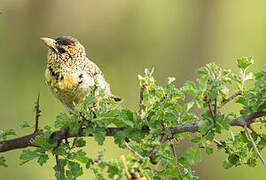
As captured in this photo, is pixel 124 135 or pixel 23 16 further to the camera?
pixel 23 16

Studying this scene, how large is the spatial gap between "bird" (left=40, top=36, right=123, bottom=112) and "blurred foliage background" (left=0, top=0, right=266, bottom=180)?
4709mm

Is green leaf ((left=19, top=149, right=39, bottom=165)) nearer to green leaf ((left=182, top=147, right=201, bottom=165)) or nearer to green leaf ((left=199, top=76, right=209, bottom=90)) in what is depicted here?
green leaf ((left=182, top=147, right=201, bottom=165))

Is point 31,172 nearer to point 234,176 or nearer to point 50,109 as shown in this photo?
point 50,109

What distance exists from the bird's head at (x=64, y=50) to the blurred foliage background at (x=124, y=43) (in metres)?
4.69

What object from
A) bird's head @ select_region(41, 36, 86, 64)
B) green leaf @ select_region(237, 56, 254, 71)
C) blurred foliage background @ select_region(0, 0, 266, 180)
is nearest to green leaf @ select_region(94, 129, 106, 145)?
green leaf @ select_region(237, 56, 254, 71)

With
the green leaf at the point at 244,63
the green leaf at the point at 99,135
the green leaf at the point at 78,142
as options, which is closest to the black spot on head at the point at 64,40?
the green leaf at the point at 78,142

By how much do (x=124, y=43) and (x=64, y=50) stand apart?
7.36 m

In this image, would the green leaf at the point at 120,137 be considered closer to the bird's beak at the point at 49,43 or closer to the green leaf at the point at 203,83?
the green leaf at the point at 203,83

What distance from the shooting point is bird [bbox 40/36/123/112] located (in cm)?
330

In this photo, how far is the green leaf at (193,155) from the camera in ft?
6.98

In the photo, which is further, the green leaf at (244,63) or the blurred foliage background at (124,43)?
the blurred foliage background at (124,43)

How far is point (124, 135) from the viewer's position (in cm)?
240

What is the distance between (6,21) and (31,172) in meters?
3.38

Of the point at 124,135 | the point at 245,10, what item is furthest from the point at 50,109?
the point at 124,135
